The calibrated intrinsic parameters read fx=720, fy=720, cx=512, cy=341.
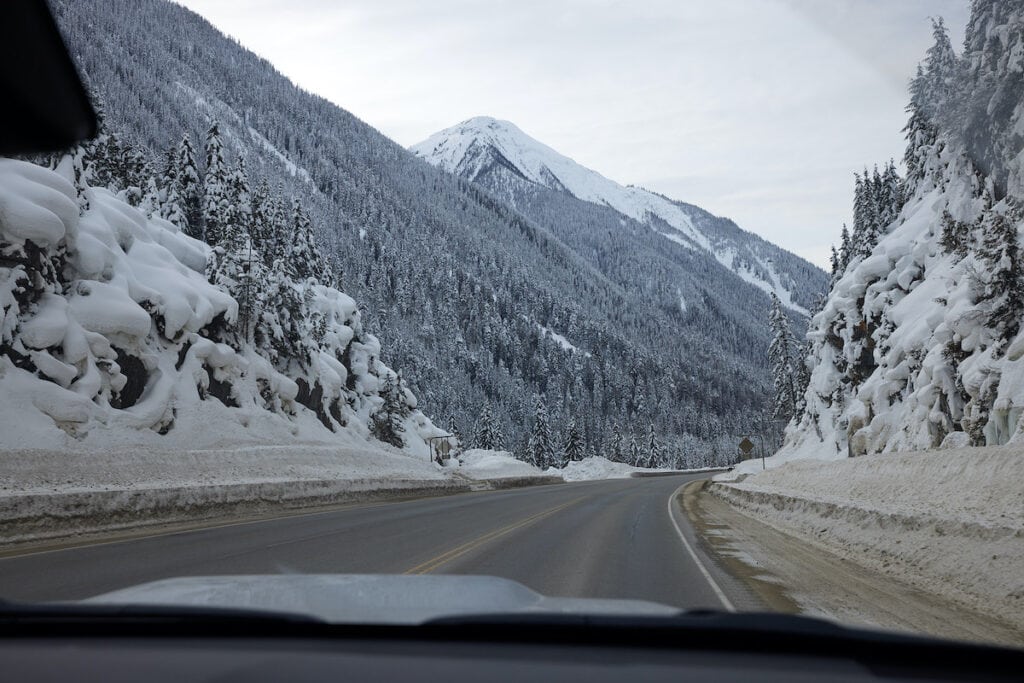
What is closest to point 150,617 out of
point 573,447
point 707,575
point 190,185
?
point 707,575

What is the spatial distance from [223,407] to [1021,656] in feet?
123

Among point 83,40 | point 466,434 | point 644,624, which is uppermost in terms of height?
point 83,40

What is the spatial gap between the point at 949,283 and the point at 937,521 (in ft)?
64.4

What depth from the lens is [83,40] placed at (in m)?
175

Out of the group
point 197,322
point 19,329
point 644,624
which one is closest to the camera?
point 644,624

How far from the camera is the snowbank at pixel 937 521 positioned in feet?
27.5

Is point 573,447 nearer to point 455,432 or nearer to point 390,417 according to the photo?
point 455,432

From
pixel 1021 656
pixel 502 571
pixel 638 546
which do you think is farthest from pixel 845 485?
pixel 1021 656

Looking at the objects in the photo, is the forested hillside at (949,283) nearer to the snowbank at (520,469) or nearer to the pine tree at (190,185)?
the snowbank at (520,469)

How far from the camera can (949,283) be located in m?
26.5

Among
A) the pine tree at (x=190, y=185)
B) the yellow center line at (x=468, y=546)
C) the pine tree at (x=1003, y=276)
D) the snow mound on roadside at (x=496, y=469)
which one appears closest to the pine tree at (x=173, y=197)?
the pine tree at (x=190, y=185)

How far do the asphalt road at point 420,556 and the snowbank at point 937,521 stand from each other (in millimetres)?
2730

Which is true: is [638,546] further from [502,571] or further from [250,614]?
[250,614]

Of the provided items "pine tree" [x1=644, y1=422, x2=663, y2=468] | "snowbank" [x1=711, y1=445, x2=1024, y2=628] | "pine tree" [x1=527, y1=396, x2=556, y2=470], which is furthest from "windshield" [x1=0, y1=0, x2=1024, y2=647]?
"pine tree" [x1=644, y1=422, x2=663, y2=468]
